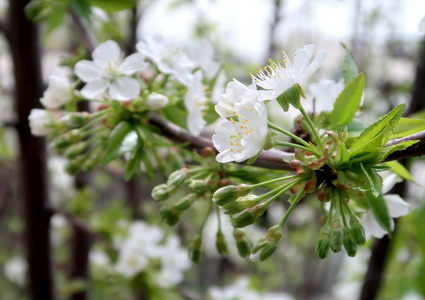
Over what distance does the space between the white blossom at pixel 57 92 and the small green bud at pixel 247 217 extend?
0.43 m

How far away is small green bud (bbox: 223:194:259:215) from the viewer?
57 centimetres

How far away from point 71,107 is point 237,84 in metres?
0.41

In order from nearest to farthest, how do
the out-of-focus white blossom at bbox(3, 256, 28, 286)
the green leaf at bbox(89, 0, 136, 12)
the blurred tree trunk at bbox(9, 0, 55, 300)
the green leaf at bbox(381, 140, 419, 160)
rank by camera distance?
the green leaf at bbox(381, 140, 419, 160) → the green leaf at bbox(89, 0, 136, 12) → the blurred tree trunk at bbox(9, 0, 55, 300) → the out-of-focus white blossom at bbox(3, 256, 28, 286)

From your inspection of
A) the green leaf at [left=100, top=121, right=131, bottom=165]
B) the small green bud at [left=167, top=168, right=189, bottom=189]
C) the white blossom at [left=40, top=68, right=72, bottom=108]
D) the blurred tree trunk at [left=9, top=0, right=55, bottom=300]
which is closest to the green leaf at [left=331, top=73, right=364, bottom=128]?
the small green bud at [left=167, top=168, right=189, bottom=189]

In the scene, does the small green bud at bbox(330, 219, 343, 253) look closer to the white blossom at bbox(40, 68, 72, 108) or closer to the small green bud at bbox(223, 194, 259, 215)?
the small green bud at bbox(223, 194, 259, 215)

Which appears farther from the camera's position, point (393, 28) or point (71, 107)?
point (393, 28)

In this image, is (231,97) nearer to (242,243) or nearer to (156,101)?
(156,101)

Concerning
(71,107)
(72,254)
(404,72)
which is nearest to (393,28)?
(404,72)

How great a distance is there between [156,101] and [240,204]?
0.88 feet

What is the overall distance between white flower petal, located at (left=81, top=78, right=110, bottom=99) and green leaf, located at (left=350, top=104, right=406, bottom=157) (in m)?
0.46

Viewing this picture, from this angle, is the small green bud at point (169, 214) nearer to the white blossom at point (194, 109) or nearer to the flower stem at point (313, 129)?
the white blossom at point (194, 109)

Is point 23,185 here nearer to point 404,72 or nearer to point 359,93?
point 359,93

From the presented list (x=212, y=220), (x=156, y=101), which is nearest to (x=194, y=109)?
(x=156, y=101)

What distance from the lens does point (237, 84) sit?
569 mm
